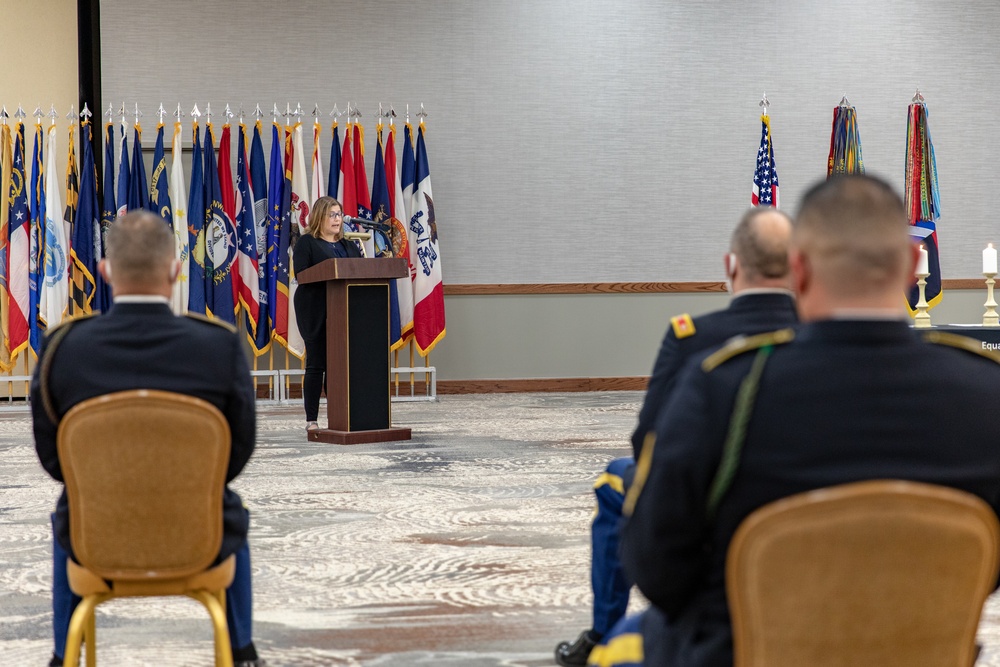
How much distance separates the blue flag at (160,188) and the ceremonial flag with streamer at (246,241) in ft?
1.84

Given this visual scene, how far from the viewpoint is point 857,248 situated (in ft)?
4.35

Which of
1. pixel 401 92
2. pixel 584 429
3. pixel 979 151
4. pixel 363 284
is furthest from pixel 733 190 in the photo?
pixel 363 284

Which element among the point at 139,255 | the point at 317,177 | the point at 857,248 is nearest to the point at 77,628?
the point at 139,255

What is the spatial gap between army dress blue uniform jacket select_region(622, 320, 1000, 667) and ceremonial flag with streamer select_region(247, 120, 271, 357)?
26.1ft

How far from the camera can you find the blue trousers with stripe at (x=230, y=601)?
2.37 m

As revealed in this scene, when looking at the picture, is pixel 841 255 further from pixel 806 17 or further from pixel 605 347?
pixel 806 17

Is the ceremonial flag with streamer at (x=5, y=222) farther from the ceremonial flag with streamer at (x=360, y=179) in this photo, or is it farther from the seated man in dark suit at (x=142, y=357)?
the seated man in dark suit at (x=142, y=357)

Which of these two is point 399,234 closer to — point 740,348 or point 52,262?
point 52,262

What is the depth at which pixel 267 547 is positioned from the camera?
3.88m

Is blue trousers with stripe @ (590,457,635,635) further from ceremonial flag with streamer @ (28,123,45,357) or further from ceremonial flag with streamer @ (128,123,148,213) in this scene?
ceremonial flag with streamer @ (28,123,45,357)

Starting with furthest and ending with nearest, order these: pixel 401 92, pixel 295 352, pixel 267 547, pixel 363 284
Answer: pixel 401 92 < pixel 295 352 < pixel 363 284 < pixel 267 547

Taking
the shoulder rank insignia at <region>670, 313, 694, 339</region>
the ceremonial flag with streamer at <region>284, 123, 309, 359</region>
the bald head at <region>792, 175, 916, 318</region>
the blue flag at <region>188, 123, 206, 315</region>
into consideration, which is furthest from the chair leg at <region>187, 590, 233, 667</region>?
the blue flag at <region>188, 123, 206, 315</region>

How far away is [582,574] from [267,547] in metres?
1.15

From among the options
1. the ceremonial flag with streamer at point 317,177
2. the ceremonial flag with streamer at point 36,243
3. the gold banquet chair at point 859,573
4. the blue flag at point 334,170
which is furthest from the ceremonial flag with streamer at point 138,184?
the gold banquet chair at point 859,573
